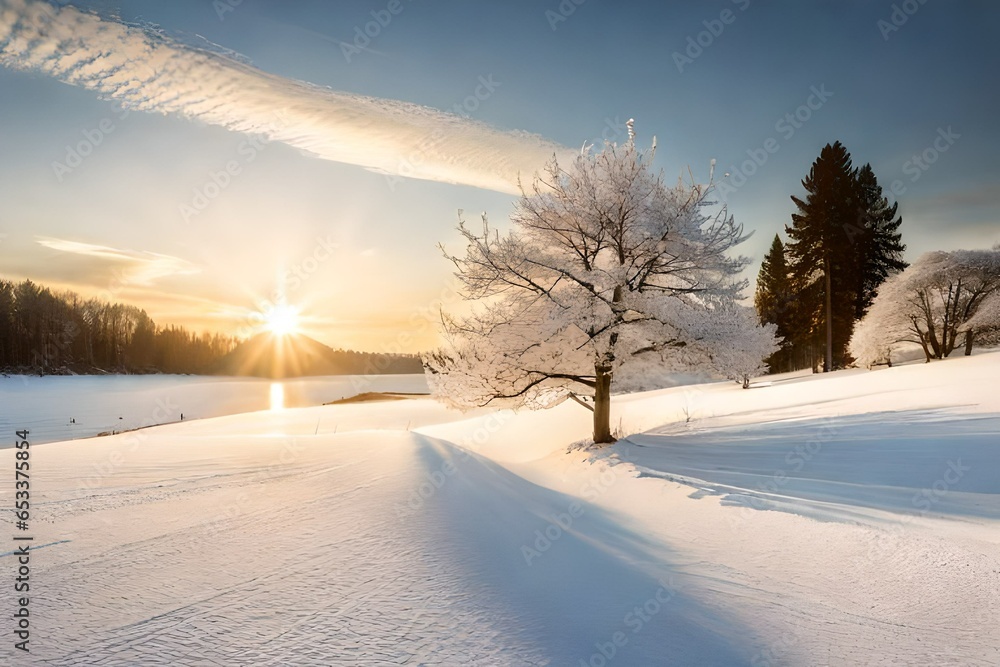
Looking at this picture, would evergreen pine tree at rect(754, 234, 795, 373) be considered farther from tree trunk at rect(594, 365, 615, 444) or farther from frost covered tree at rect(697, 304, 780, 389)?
tree trunk at rect(594, 365, 615, 444)

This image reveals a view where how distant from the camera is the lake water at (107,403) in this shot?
26.9 meters

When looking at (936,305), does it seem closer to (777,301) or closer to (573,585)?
(777,301)

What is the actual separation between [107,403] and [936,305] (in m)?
51.6

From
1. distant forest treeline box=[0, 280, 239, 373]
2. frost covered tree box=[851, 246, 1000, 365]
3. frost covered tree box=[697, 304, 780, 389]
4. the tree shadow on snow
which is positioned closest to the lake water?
distant forest treeline box=[0, 280, 239, 373]

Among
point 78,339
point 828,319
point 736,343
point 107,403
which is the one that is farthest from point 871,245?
point 78,339

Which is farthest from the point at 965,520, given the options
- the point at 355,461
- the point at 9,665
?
the point at 9,665

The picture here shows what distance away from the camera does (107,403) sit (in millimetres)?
36531

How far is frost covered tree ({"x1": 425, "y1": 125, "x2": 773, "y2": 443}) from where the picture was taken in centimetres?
1052

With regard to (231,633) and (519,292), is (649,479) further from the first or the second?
(231,633)

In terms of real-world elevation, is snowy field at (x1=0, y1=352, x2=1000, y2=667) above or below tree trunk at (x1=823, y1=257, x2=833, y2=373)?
below

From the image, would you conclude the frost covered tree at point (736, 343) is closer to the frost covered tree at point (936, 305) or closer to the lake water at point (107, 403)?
the frost covered tree at point (936, 305)

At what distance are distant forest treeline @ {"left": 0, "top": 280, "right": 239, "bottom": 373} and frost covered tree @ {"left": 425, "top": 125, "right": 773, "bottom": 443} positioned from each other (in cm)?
6297

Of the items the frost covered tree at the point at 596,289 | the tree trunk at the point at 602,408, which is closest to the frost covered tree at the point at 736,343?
the frost covered tree at the point at 596,289

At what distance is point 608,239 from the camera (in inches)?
449
